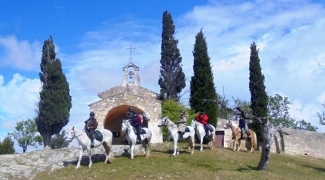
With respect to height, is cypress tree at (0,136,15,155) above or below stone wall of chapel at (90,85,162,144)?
below

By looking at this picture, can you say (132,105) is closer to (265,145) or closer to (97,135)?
(97,135)

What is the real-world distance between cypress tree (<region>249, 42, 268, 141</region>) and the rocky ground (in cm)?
1413

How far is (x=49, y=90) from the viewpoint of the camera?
43656 millimetres

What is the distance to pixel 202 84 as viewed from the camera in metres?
34.1

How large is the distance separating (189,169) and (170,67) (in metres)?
27.1

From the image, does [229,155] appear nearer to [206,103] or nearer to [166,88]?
[206,103]

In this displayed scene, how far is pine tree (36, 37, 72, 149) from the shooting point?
1671 inches

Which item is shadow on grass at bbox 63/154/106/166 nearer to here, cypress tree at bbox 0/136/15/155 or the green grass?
the green grass

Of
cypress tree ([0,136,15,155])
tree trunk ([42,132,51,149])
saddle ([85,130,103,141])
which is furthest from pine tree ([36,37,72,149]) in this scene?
saddle ([85,130,103,141])

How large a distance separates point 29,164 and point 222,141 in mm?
20094

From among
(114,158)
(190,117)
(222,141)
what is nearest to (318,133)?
(222,141)

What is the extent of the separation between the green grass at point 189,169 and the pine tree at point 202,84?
246 inches

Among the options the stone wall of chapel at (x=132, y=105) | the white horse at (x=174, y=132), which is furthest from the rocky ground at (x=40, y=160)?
the stone wall of chapel at (x=132, y=105)

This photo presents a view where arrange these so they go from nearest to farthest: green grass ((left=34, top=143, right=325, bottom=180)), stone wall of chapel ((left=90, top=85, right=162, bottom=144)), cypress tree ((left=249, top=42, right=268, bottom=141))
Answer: green grass ((left=34, top=143, right=325, bottom=180))
stone wall of chapel ((left=90, top=85, right=162, bottom=144))
cypress tree ((left=249, top=42, right=268, bottom=141))
